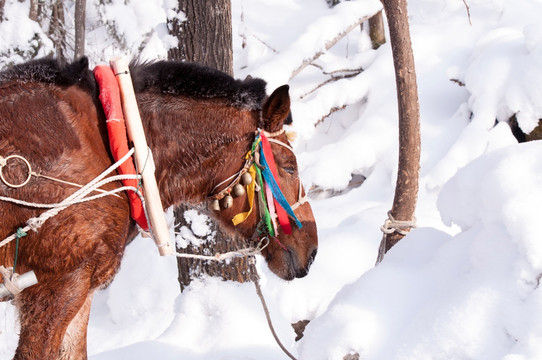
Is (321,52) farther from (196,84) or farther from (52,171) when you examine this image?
Answer: (52,171)

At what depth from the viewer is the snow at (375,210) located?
2.04m

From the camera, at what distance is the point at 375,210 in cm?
571

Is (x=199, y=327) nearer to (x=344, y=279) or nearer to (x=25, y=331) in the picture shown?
(x=344, y=279)

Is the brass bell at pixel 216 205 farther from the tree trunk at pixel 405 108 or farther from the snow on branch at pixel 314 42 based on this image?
the snow on branch at pixel 314 42

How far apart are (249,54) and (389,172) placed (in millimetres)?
3233

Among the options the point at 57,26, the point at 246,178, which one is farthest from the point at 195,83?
the point at 57,26

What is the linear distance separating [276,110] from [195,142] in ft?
1.38

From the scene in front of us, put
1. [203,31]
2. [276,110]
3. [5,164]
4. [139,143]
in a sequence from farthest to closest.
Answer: [203,31] < [276,110] < [139,143] < [5,164]

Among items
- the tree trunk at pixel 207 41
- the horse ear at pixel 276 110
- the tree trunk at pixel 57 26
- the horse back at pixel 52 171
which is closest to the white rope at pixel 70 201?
the horse back at pixel 52 171

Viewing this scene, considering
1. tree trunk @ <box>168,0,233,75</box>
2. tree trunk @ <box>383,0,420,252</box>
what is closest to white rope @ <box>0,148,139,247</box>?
tree trunk @ <box>168,0,233,75</box>

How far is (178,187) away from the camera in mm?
2574

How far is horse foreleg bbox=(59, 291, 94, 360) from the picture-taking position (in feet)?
8.53

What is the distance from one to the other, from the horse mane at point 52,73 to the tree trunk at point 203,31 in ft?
5.35

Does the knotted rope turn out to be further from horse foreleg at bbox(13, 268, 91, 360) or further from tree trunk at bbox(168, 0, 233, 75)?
horse foreleg at bbox(13, 268, 91, 360)
